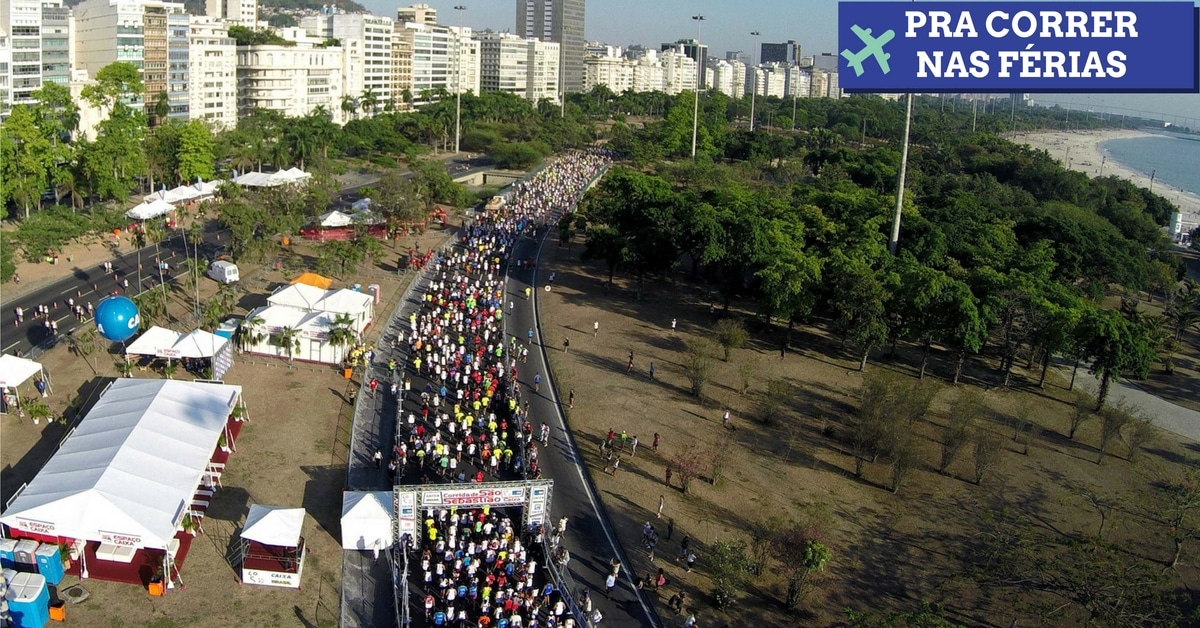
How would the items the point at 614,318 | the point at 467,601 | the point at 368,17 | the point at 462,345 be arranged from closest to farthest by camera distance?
the point at 467,601, the point at 462,345, the point at 614,318, the point at 368,17

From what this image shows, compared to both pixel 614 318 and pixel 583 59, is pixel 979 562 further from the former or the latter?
pixel 583 59

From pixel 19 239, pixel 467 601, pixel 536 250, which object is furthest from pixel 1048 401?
pixel 19 239

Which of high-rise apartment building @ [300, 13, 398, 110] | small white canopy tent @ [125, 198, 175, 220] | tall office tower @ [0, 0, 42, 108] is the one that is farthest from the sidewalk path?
high-rise apartment building @ [300, 13, 398, 110]

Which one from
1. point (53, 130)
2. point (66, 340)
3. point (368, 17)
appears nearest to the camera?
point (66, 340)

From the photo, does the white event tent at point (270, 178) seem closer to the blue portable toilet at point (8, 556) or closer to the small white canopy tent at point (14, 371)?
the small white canopy tent at point (14, 371)

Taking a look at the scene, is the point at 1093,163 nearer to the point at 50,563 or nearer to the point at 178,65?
the point at 178,65

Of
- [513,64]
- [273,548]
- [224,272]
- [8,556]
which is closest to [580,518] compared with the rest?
[273,548]
